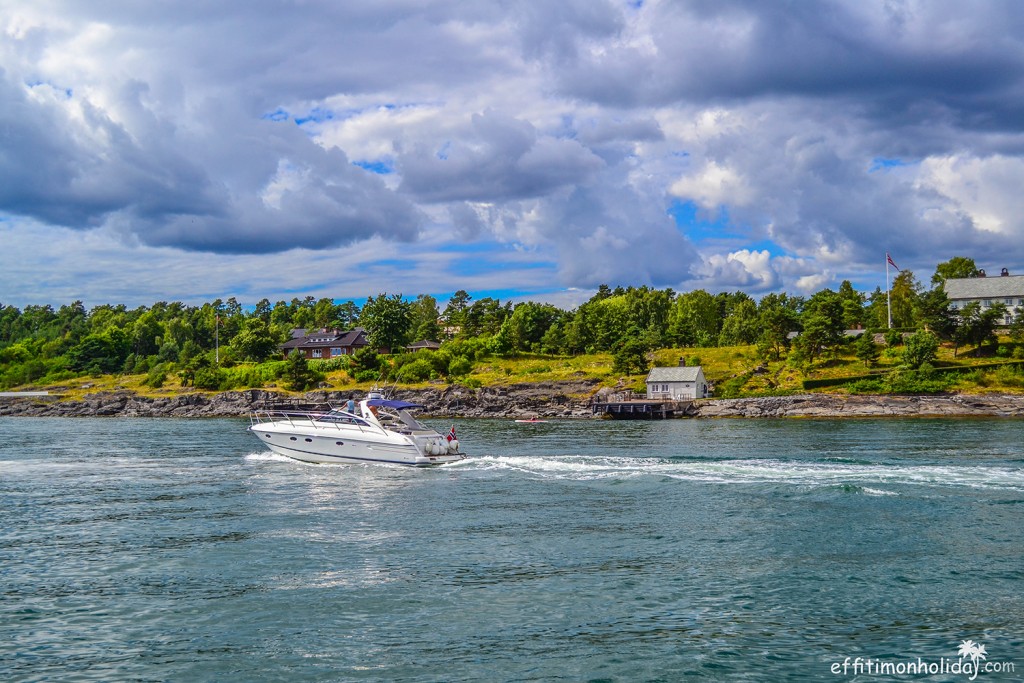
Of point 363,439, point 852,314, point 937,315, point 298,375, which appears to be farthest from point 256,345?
point 363,439

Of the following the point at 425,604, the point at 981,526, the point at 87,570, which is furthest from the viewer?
the point at 981,526

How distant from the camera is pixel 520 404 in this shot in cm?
10744

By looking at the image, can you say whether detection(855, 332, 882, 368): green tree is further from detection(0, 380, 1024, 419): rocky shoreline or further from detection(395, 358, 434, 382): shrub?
detection(395, 358, 434, 382): shrub

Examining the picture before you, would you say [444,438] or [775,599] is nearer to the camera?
[775,599]

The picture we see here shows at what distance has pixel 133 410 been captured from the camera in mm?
118562

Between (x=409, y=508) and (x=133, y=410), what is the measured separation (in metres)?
103

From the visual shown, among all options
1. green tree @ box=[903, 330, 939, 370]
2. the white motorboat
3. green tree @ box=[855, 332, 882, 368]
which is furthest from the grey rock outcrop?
the white motorboat

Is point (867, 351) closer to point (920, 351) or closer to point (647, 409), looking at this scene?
point (920, 351)

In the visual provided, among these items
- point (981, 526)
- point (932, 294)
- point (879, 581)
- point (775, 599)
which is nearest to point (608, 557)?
point (775, 599)

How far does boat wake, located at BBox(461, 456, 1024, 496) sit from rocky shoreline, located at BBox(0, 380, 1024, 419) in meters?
51.8

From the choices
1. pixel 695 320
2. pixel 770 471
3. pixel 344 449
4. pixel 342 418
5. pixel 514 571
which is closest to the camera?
pixel 514 571

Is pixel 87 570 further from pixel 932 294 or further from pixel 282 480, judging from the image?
pixel 932 294

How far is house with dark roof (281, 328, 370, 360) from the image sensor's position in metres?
164

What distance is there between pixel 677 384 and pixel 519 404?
68.3 ft
